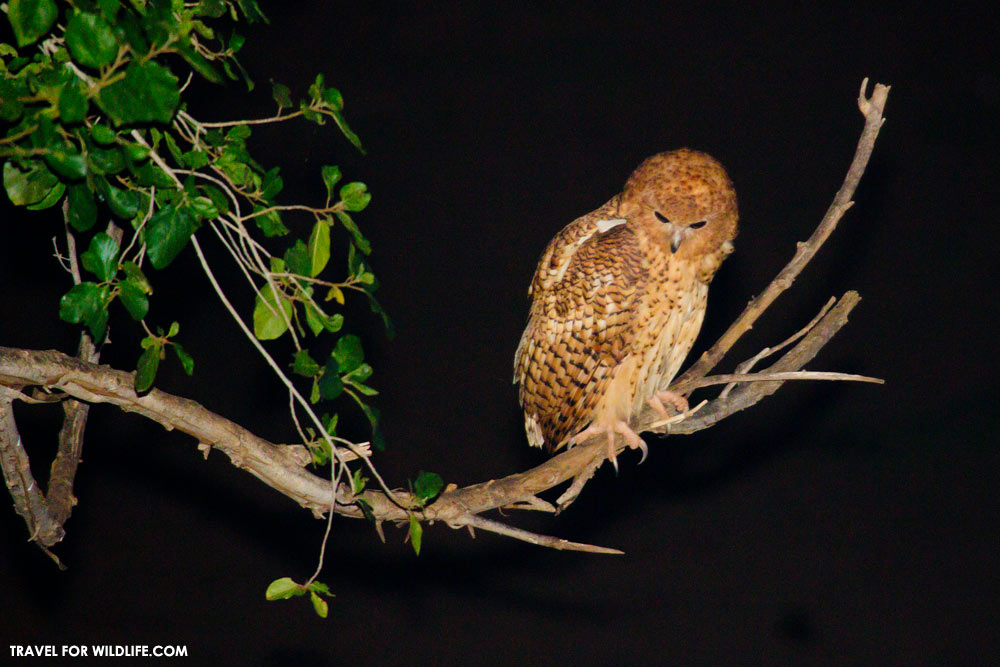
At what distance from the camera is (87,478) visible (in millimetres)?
2779

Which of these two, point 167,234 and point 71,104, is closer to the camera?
point 71,104

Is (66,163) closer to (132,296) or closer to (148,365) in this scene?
(132,296)

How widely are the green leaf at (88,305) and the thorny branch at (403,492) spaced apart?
265 millimetres

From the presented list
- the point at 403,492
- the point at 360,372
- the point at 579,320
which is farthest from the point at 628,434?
the point at 360,372

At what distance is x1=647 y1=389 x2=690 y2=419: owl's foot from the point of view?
5.29 feet

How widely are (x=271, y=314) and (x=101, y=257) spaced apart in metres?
0.19

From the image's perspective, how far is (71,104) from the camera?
604 millimetres

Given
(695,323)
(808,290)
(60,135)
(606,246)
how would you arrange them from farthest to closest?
1. (808,290)
2. (695,323)
3. (606,246)
4. (60,135)

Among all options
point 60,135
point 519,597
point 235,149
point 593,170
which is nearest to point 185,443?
point 519,597

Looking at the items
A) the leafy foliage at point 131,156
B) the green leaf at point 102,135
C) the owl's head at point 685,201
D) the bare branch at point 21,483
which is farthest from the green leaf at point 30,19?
the owl's head at point 685,201

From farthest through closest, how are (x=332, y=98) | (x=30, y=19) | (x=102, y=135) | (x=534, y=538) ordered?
1. (x=534, y=538)
2. (x=332, y=98)
3. (x=102, y=135)
4. (x=30, y=19)

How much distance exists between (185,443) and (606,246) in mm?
1800

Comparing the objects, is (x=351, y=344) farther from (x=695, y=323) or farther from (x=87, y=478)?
(x=87, y=478)

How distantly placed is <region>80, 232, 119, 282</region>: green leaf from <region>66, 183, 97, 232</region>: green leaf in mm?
35
